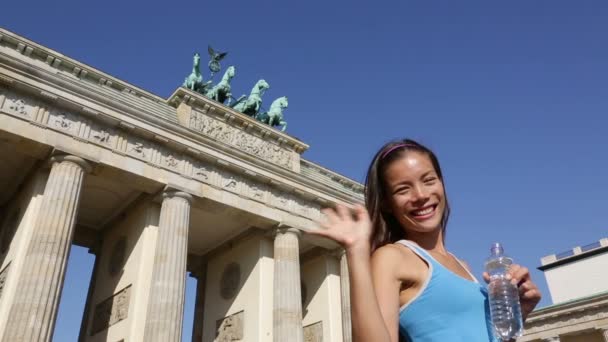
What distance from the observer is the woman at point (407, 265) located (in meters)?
1.80

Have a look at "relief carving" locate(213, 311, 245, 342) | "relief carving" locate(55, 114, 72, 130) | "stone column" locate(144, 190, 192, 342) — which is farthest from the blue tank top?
"relief carving" locate(213, 311, 245, 342)

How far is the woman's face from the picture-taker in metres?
2.25

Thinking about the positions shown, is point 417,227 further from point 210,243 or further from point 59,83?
point 210,243

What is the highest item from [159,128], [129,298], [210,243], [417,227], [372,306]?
[159,128]

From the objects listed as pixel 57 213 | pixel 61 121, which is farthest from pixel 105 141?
pixel 57 213

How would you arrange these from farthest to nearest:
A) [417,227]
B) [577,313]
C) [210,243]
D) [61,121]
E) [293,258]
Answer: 1. [577,313]
2. [210,243]
3. [293,258]
4. [61,121]
5. [417,227]

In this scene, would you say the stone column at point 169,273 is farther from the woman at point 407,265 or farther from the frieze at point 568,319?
the frieze at point 568,319

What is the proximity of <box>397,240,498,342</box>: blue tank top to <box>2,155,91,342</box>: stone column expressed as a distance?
45.2 ft

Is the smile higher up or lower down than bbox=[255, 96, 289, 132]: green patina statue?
lower down

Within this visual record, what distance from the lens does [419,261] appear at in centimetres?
202

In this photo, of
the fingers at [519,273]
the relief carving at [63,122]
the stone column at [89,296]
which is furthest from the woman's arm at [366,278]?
the stone column at [89,296]

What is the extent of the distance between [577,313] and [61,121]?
31920mm

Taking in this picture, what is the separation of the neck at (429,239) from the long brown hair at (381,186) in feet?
0.25

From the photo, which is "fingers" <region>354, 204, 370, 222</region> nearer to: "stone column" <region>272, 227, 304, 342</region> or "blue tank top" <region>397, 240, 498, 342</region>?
"blue tank top" <region>397, 240, 498, 342</region>
